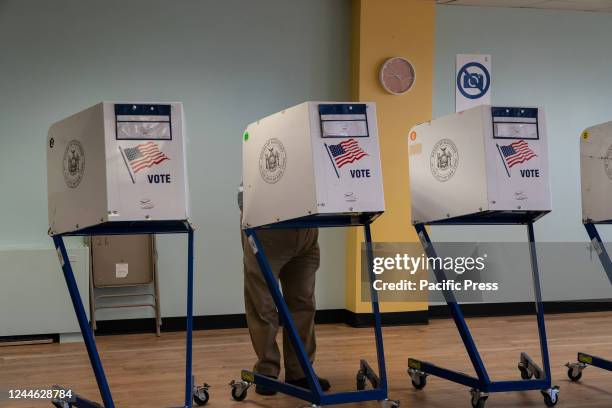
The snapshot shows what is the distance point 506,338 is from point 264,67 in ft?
8.28

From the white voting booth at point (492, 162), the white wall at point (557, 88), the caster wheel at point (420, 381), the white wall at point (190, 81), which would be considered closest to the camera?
the white voting booth at point (492, 162)

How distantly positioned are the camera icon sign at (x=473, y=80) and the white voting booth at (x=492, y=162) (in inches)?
117

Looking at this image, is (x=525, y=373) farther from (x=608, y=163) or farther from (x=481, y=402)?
(x=608, y=163)

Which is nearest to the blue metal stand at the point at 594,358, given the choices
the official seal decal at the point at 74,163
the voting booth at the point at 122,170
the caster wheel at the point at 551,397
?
the caster wheel at the point at 551,397

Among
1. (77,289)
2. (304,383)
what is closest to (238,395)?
(304,383)

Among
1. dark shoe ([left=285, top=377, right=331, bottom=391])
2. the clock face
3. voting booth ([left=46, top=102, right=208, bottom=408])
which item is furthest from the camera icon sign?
voting booth ([left=46, top=102, right=208, bottom=408])

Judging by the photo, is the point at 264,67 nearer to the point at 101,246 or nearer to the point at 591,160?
the point at 101,246

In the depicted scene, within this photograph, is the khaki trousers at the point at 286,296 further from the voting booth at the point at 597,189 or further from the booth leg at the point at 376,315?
the voting booth at the point at 597,189

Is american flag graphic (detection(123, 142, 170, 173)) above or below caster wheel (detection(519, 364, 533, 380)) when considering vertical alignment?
above

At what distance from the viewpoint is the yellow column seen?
598cm

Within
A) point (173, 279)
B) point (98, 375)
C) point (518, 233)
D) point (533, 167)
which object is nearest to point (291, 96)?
point (173, 279)

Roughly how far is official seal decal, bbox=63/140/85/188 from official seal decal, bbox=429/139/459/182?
5.08 feet

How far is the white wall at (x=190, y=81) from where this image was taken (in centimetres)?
555

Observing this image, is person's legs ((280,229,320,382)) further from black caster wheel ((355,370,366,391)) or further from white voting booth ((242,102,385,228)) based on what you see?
white voting booth ((242,102,385,228))
